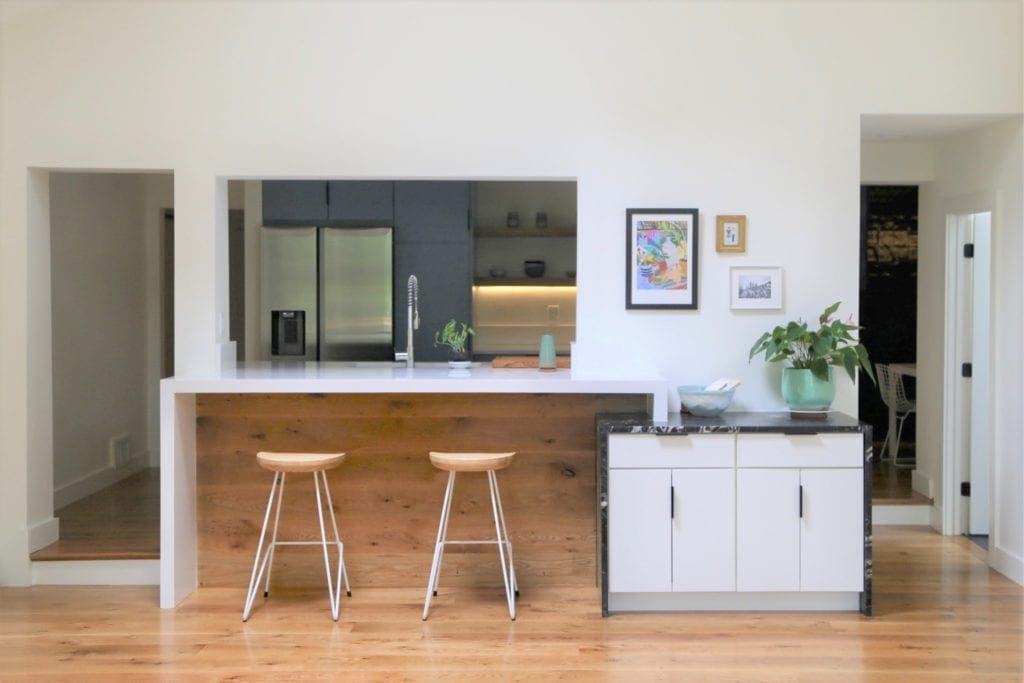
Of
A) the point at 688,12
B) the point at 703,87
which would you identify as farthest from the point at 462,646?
the point at 688,12

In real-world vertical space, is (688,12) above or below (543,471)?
above

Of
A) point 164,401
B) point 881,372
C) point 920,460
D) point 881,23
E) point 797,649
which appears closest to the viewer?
point 797,649

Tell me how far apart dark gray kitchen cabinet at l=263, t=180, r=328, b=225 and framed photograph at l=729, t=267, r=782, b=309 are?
332 cm

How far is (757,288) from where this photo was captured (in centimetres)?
509

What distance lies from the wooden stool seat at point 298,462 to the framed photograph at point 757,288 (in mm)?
2235

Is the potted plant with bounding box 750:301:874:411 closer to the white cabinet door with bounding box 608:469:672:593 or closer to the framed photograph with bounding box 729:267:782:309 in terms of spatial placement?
the framed photograph with bounding box 729:267:782:309

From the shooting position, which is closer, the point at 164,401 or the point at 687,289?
the point at 164,401

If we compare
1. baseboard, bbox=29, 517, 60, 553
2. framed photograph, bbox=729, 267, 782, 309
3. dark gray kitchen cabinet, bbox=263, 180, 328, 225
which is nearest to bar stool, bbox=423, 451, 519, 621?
framed photograph, bbox=729, 267, 782, 309

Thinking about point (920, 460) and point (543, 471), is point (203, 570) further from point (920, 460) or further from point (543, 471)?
point (920, 460)

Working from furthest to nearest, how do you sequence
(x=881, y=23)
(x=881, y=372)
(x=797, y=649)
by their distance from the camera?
(x=881, y=372) → (x=881, y=23) → (x=797, y=649)

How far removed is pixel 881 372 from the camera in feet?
26.7

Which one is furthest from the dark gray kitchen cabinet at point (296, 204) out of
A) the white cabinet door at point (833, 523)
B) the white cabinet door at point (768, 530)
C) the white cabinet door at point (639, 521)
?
the white cabinet door at point (833, 523)

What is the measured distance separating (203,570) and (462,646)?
5.34 ft

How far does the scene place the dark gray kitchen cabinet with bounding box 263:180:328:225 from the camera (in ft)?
23.1
